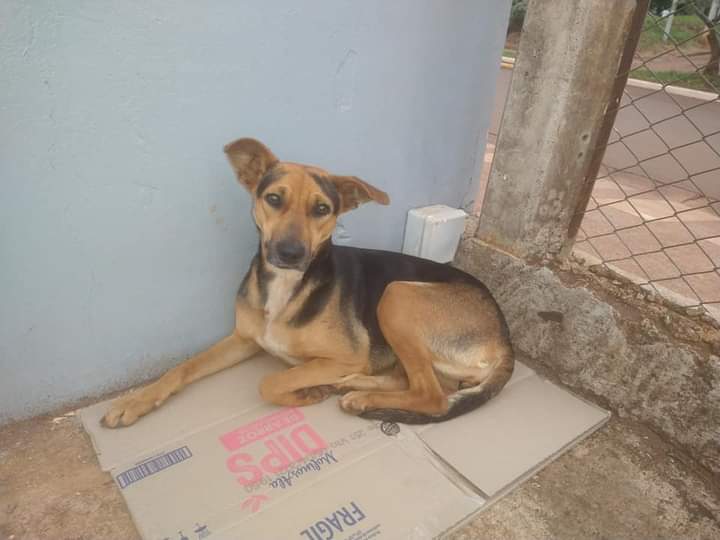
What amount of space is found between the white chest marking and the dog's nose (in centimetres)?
32

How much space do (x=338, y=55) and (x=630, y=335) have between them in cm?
221

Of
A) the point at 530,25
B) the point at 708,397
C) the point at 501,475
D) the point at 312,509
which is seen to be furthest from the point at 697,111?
the point at 312,509

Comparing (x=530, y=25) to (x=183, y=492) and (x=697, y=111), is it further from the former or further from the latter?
(x=697, y=111)

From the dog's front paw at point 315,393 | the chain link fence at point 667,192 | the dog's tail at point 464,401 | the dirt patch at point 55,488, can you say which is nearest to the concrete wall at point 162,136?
the dirt patch at point 55,488

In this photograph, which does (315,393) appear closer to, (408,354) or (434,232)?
(408,354)

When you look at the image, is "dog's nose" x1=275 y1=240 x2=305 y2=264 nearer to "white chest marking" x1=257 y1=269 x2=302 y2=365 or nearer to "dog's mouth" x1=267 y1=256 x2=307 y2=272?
"dog's mouth" x1=267 y1=256 x2=307 y2=272

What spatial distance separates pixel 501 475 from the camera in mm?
2367

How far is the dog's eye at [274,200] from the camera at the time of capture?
2346mm

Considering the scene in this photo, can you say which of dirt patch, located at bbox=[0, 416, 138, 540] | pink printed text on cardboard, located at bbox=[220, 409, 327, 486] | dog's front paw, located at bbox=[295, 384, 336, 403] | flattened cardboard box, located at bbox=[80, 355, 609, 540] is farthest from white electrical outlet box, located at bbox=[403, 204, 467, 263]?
dirt patch, located at bbox=[0, 416, 138, 540]

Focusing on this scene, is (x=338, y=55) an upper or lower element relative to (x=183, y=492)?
upper

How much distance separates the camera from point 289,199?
2340mm

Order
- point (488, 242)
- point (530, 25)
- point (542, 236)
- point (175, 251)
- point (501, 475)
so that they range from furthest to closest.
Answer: point (488, 242), point (542, 236), point (530, 25), point (175, 251), point (501, 475)

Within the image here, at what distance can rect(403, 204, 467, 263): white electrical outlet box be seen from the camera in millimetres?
3461

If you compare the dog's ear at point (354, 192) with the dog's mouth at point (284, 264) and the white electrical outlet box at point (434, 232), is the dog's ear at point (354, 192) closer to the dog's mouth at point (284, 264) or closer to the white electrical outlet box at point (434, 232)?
the dog's mouth at point (284, 264)
